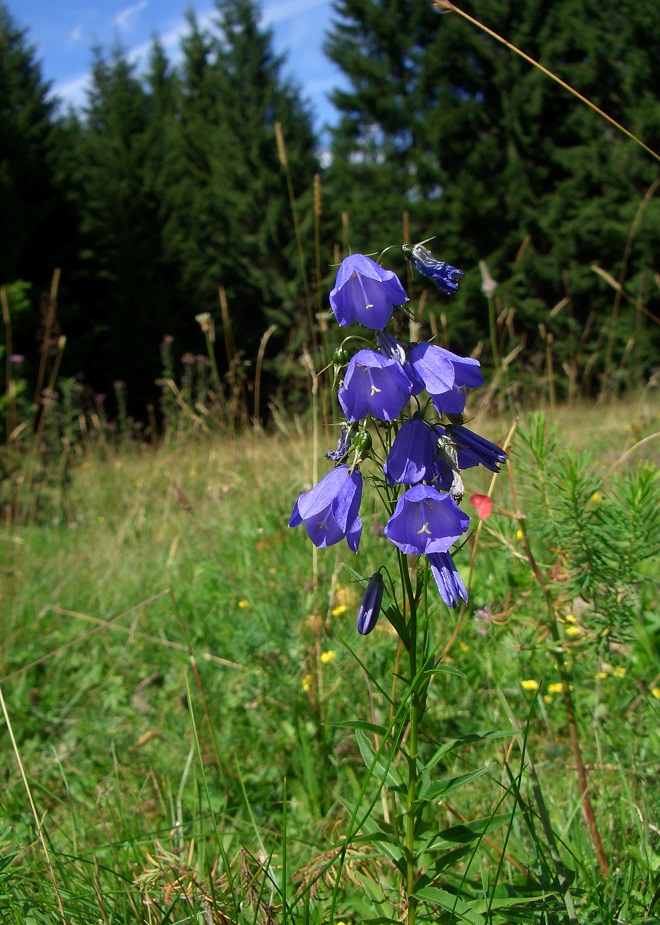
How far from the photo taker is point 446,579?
3.31 feet

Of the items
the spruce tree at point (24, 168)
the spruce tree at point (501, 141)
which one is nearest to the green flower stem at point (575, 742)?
the spruce tree at point (24, 168)

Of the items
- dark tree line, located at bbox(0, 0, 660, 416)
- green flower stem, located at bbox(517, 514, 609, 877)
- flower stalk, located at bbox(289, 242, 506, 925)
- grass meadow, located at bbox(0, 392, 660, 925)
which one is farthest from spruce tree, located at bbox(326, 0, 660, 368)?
flower stalk, located at bbox(289, 242, 506, 925)

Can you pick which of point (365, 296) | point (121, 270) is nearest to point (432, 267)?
point (365, 296)

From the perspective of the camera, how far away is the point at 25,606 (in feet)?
10.2

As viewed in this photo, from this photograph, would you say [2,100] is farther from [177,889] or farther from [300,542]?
[177,889]

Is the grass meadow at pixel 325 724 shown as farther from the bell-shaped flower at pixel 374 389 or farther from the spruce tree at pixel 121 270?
the spruce tree at pixel 121 270

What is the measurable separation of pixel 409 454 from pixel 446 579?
19 cm

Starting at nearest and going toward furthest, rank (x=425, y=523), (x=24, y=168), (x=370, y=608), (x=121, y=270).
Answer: (x=425, y=523)
(x=370, y=608)
(x=24, y=168)
(x=121, y=270)

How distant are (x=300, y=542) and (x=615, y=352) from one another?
16297mm

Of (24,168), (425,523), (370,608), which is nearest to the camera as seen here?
(425,523)

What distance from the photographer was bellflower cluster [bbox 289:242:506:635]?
38.6 inches

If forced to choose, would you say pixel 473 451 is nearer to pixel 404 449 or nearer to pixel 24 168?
pixel 404 449

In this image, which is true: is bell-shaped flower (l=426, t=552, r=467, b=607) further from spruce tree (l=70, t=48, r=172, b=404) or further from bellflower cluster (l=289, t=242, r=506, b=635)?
spruce tree (l=70, t=48, r=172, b=404)

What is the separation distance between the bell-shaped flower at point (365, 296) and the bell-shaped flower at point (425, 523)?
261mm
